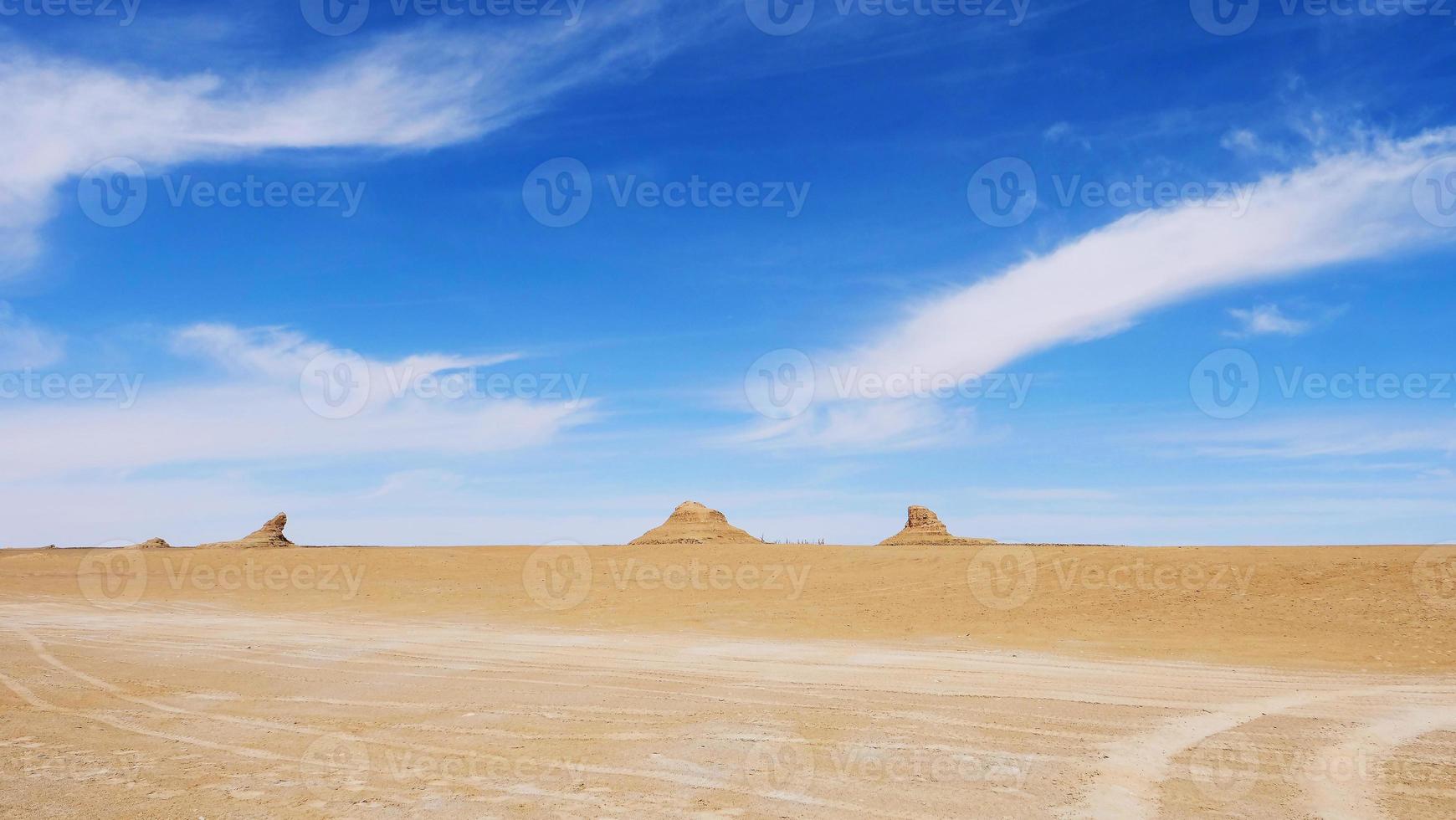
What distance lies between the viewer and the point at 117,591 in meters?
40.8

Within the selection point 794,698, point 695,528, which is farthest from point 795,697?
point 695,528

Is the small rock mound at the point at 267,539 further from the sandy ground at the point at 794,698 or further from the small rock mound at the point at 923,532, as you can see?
the small rock mound at the point at 923,532

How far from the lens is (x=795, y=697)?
576 inches

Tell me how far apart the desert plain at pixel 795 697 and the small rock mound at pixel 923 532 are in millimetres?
33242

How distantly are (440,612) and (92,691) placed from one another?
1765 cm

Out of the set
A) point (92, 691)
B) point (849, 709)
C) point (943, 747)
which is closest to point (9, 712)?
point (92, 691)

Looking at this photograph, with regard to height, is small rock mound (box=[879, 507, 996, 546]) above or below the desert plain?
above

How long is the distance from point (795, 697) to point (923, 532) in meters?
57.7

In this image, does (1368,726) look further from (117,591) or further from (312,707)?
(117,591)

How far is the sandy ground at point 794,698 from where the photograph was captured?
912cm

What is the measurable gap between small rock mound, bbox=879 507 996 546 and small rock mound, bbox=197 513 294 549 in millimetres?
46994

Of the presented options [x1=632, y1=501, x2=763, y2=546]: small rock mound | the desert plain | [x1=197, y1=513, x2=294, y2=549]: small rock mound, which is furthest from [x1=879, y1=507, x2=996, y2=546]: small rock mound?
[x1=197, y1=513, x2=294, y2=549]: small rock mound

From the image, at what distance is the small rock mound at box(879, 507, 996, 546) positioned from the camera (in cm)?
6830

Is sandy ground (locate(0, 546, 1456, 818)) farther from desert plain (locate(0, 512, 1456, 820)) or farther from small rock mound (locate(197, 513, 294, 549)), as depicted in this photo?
small rock mound (locate(197, 513, 294, 549))
